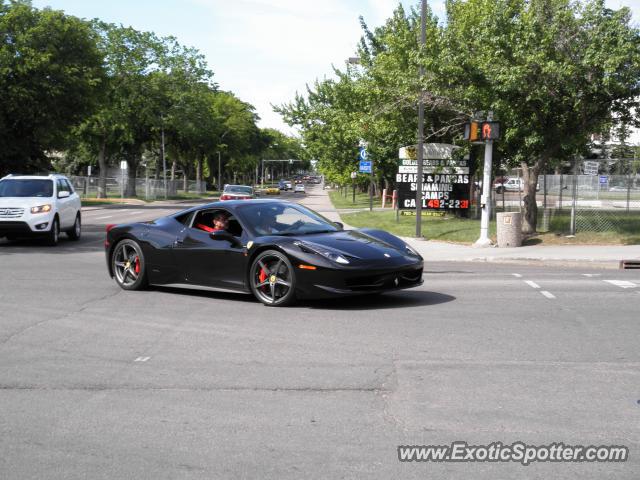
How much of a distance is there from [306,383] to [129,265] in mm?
5957

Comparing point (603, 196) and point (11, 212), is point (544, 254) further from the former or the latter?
point (11, 212)

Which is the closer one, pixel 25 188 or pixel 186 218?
pixel 186 218

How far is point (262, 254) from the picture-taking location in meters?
10.1

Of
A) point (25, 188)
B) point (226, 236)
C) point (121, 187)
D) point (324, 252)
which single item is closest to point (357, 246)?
point (324, 252)

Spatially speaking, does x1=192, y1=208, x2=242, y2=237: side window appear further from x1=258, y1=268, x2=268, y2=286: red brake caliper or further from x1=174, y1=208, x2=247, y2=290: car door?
x1=258, y1=268, x2=268, y2=286: red brake caliper

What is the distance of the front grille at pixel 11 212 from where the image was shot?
19172 mm

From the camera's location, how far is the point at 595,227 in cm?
2225

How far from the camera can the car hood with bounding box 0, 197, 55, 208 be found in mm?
19281

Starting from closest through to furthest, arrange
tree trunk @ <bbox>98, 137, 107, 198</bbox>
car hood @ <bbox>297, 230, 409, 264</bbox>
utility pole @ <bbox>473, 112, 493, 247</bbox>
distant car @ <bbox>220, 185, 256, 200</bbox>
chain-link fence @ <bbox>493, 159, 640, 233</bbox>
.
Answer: car hood @ <bbox>297, 230, 409, 264</bbox> < utility pole @ <bbox>473, 112, 493, 247</bbox> < chain-link fence @ <bbox>493, 159, 640, 233</bbox> < distant car @ <bbox>220, 185, 256, 200</bbox> < tree trunk @ <bbox>98, 137, 107, 198</bbox>

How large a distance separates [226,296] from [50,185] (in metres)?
11.2

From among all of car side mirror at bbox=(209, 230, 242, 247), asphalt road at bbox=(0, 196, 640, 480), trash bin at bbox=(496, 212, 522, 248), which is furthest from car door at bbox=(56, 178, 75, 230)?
car side mirror at bbox=(209, 230, 242, 247)

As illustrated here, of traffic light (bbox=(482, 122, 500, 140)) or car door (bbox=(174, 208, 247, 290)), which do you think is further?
traffic light (bbox=(482, 122, 500, 140))

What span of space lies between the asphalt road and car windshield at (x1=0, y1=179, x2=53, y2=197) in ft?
31.9

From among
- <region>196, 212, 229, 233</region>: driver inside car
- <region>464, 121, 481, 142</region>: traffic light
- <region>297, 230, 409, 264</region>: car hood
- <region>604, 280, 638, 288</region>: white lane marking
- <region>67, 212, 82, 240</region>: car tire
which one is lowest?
<region>67, 212, 82, 240</region>: car tire
